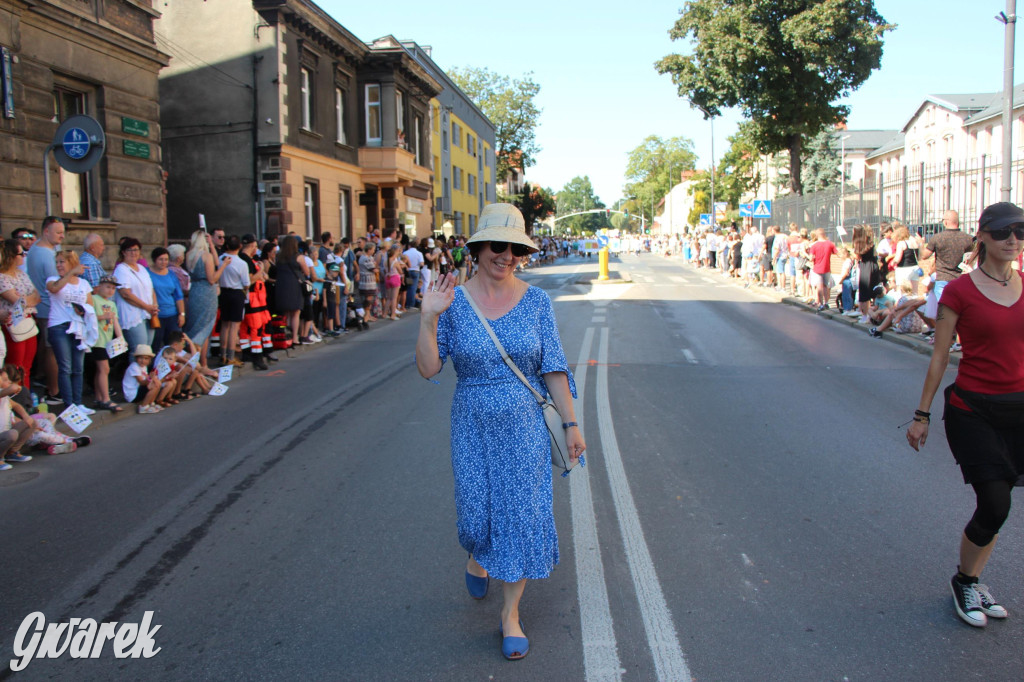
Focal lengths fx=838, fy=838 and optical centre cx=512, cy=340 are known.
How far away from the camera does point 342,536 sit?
4.89m

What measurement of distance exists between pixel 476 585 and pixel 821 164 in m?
65.3

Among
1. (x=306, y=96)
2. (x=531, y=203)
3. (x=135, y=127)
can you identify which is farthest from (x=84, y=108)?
(x=531, y=203)

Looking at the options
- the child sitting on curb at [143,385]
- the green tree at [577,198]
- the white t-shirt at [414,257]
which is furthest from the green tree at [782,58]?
the green tree at [577,198]

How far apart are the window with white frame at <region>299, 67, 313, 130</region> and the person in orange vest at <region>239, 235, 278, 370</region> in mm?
14137

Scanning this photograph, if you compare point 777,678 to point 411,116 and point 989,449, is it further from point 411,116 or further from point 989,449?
point 411,116

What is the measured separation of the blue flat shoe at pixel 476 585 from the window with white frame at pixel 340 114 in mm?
25861

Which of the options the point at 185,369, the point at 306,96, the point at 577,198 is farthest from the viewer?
the point at 577,198

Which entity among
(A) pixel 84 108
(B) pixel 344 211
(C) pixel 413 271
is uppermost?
(A) pixel 84 108

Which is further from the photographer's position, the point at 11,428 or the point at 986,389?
the point at 11,428

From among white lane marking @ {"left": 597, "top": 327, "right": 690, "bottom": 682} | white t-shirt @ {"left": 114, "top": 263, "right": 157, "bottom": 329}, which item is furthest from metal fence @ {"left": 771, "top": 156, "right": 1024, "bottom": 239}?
white t-shirt @ {"left": 114, "top": 263, "right": 157, "bottom": 329}

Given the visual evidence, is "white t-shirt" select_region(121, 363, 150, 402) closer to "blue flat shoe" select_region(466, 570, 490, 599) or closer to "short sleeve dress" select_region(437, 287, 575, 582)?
"blue flat shoe" select_region(466, 570, 490, 599)

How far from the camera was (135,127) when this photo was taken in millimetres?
15742

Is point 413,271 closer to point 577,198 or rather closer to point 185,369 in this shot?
point 185,369

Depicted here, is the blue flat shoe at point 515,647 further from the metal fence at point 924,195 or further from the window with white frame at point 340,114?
the window with white frame at point 340,114
